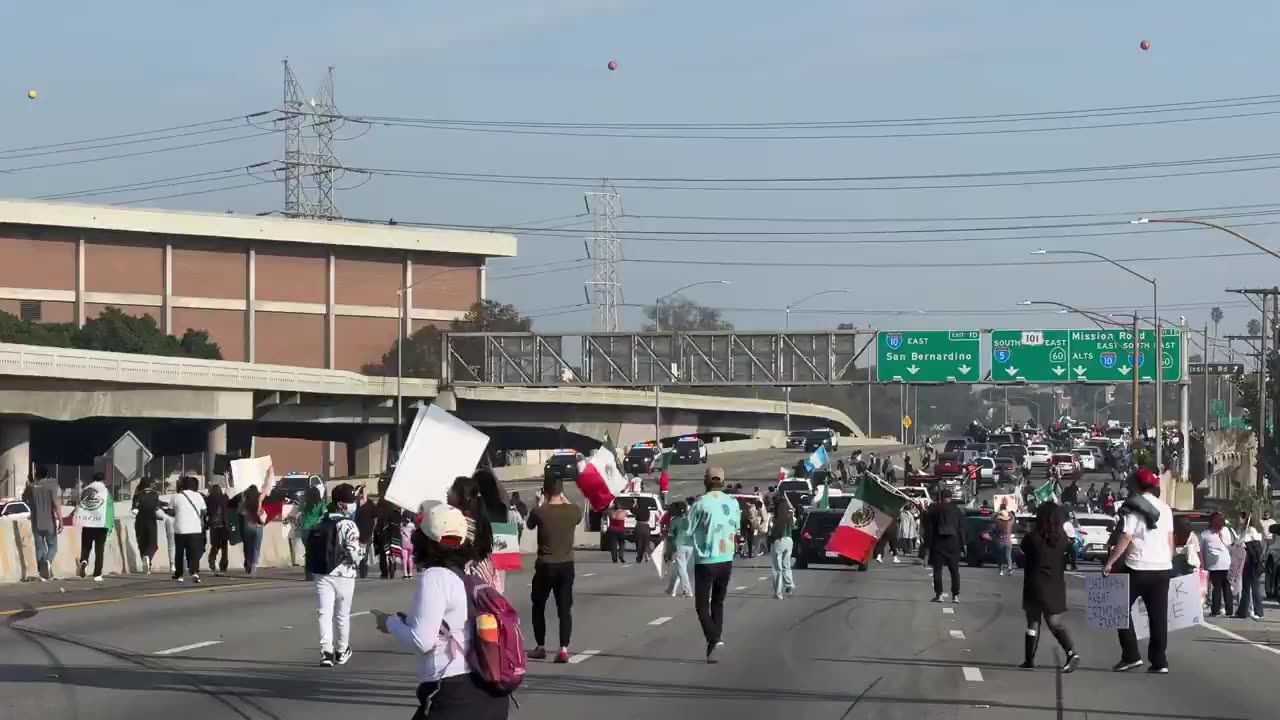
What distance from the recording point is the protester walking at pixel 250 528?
107 feet

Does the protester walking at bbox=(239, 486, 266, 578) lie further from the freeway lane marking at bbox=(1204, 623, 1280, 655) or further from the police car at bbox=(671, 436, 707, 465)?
the police car at bbox=(671, 436, 707, 465)

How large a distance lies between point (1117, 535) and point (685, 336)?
7169cm

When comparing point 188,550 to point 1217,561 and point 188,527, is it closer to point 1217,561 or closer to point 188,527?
point 188,527

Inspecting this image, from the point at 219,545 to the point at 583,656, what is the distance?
1664 cm

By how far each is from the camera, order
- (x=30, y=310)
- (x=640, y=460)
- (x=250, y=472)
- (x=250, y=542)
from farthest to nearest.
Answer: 1. (x=30, y=310)
2. (x=640, y=460)
3. (x=250, y=472)
4. (x=250, y=542)

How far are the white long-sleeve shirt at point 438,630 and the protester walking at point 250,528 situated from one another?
81.3 ft

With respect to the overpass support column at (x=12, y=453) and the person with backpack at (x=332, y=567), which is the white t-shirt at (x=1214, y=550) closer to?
the person with backpack at (x=332, y=567)

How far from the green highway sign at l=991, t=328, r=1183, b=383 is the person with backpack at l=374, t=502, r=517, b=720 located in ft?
247

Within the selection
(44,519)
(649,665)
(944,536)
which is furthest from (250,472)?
(649,665)

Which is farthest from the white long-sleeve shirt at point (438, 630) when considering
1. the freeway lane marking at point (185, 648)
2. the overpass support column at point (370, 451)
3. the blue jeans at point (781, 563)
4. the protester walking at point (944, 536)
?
the overpass support column at point (370, 451)

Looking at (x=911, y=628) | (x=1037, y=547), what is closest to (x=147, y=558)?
(x=911, y=628)

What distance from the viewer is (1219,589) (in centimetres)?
2834

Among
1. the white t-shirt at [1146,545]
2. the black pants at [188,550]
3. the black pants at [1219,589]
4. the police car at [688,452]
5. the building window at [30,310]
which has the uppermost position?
the building window at [30,310]

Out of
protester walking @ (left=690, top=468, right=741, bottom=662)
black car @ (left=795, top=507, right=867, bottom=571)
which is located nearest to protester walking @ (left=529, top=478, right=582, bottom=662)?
protester walking @ (left=690, top=468, right=741, bottom=662)
